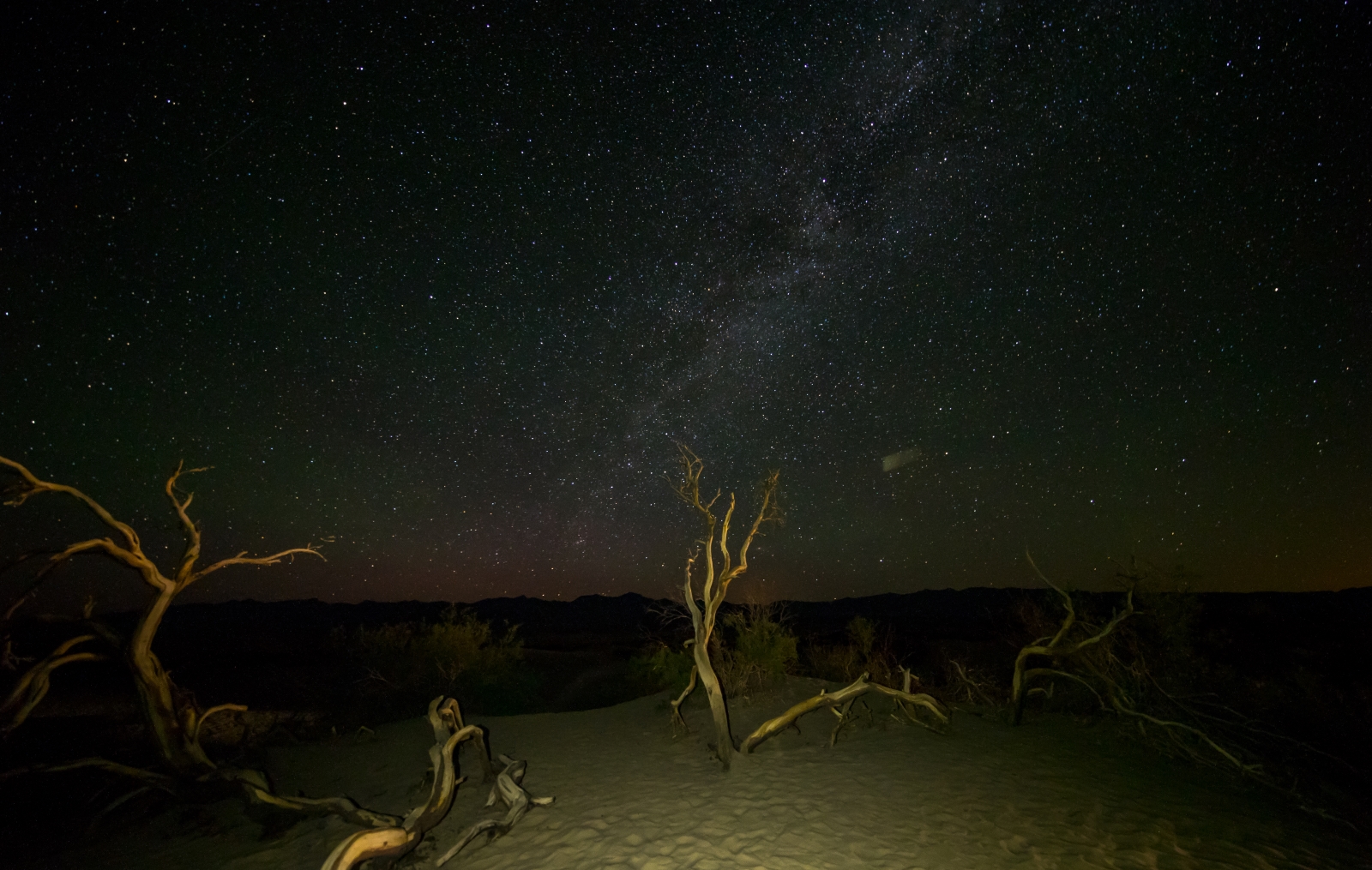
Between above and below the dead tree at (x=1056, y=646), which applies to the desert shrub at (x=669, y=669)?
below

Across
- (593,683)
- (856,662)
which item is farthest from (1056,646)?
(593,683)

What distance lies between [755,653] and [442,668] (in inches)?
438

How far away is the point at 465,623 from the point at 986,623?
5229 centimetres

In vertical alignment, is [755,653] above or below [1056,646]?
below

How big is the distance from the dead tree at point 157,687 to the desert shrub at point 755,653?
8.78 meters

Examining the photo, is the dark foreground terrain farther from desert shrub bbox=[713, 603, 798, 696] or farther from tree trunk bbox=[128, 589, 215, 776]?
tree trunk bbox=[128, 589, 215, 776]

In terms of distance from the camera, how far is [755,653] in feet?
50.6

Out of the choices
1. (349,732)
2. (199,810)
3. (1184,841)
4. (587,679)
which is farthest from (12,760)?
(1184,841)

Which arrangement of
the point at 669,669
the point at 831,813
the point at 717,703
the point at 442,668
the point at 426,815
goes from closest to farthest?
1. the point at 426,815
2. the point at 831,813
3. the point at 717,703
4. the point at 669,669
5. the point at 442,668

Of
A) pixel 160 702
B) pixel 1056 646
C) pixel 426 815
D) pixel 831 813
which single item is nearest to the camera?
pixel 426 815

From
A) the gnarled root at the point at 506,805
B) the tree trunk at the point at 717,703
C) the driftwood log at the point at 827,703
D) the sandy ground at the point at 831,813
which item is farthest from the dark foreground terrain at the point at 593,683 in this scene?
the gnarled root at the point at 506,805

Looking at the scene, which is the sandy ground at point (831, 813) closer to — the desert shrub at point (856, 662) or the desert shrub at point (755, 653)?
the desert shrub at point (755, 653)

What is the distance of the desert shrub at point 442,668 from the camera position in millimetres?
18016

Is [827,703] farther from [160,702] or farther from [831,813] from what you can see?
[160,702]
